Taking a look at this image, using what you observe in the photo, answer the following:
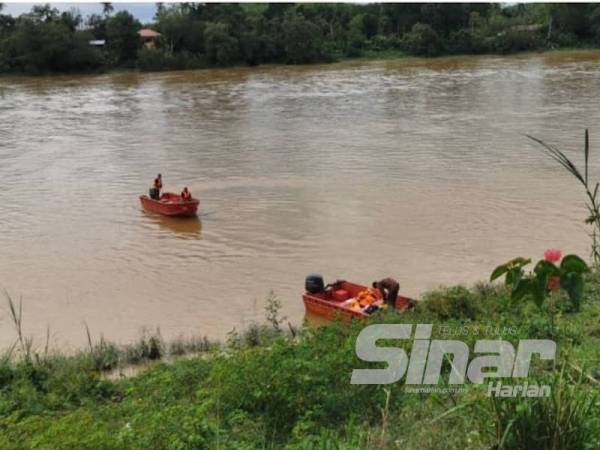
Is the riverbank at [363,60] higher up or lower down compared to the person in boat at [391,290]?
higher up

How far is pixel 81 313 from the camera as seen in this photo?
11172 millimetres

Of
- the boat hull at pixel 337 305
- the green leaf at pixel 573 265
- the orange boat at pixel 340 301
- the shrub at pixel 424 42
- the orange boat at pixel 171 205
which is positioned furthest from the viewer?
the shrub at pixel 424 42

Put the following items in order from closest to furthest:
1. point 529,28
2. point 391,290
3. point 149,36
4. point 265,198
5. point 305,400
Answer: point 305,400 < point 391,290 < point 265,198 < point 149,36 < point 529,28

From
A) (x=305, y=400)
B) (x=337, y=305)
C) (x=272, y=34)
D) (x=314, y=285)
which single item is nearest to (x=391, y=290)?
(x=337, y=305)

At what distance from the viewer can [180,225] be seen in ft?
52.7

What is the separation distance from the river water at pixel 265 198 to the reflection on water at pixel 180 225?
6 centimetres

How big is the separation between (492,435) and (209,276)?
9.87 m

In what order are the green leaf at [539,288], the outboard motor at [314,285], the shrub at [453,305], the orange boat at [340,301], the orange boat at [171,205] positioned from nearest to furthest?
the green leaf at [539,288]
the shrub at [453,305]
the orange boat at [340,301]
the outboard motor at [314,285]
the orange boat at [171,205]

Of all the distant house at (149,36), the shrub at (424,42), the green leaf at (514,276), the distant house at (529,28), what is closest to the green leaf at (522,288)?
the green leaf at (514,276)

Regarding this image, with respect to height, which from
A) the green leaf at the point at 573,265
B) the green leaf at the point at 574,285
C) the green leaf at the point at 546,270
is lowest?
the green leaf at the point at 574,285

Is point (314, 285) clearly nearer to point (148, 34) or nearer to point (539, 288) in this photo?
point (539, 288)

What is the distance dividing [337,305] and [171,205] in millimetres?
7859

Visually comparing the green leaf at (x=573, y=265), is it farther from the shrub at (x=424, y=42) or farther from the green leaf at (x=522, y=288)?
the shrub at (x=424, y=42)

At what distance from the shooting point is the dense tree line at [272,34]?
180ft
